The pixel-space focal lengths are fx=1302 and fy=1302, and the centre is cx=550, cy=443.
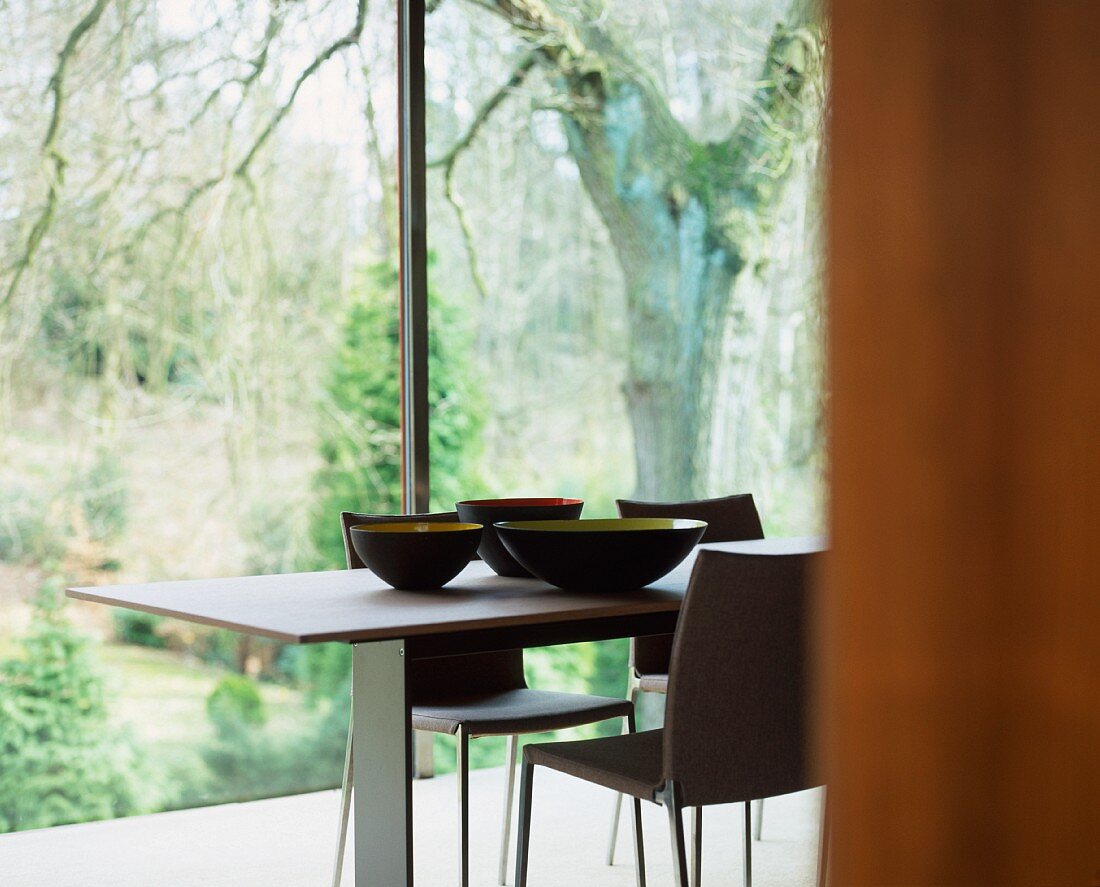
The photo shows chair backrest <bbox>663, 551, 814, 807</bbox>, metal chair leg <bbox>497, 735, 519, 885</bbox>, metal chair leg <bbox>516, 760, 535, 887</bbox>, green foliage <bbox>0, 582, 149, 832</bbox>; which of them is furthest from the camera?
green foliage <bbox>0, 582, 149, 832</bbox>

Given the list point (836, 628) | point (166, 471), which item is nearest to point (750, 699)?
point (836, 628)

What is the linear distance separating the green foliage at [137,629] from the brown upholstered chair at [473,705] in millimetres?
2152

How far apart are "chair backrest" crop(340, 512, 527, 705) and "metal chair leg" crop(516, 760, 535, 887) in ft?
1.55

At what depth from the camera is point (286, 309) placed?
4.85 metres

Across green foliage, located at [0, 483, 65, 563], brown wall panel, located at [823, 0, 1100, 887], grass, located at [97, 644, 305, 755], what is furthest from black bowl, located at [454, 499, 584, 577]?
grass, located at [97, 644, 305, 755]

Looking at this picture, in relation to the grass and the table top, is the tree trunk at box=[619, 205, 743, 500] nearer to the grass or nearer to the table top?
the grass

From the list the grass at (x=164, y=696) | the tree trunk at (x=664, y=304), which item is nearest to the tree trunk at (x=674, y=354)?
the tree trunk at (x=664, y=304)

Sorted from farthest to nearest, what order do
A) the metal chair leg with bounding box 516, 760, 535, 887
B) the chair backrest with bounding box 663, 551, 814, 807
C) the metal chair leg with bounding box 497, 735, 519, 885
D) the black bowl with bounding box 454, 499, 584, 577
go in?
1. the metal chair leg with bounding box 497, 735, 519, 885
2. the black bowl with bounding box 454, 499, 584, 577
3. the metal chair leg with bounding box 516, 760, 535, 887
4. the chair backrest with bounding box 663, 551, 814, 807

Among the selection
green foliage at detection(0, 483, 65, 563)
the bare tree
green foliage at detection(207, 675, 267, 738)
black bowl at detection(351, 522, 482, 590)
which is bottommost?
green foliage at detection(207, 675, 267, 738)

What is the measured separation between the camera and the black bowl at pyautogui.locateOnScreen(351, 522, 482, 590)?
2.12 meters

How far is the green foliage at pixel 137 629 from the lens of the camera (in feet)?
15.2

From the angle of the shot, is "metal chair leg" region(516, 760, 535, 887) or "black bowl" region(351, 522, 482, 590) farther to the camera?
"metal chair leg" region(516, 760, 535, 887)

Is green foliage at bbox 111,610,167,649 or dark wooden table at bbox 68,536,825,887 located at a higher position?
dark wooden table at bbox 68,536,825,887

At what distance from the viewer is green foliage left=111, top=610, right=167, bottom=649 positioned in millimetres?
4629
